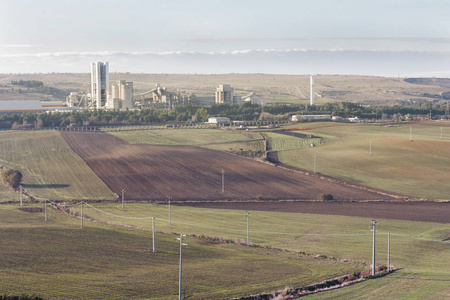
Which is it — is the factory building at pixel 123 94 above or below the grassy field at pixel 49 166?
above

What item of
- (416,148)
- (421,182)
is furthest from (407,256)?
(416,148)

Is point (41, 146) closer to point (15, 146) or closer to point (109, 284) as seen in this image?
point (15, 146)

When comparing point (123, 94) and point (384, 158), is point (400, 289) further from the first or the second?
point (123, 94)

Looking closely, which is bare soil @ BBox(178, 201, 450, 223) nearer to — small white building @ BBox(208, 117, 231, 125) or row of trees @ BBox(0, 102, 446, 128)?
small white building @ BBox(208, 117, 231, 125)

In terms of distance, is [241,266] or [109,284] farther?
[241,266]

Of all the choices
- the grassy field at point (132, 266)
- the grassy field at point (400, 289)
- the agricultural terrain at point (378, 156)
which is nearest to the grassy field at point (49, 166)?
the grassy field at point (132, 266)

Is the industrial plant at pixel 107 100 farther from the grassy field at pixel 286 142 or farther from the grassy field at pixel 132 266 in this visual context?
the grassy field at pixel 132 266

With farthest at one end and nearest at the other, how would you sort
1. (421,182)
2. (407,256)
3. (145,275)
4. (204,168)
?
(204,168) → (421,182) → (407,256) → (145,275)
